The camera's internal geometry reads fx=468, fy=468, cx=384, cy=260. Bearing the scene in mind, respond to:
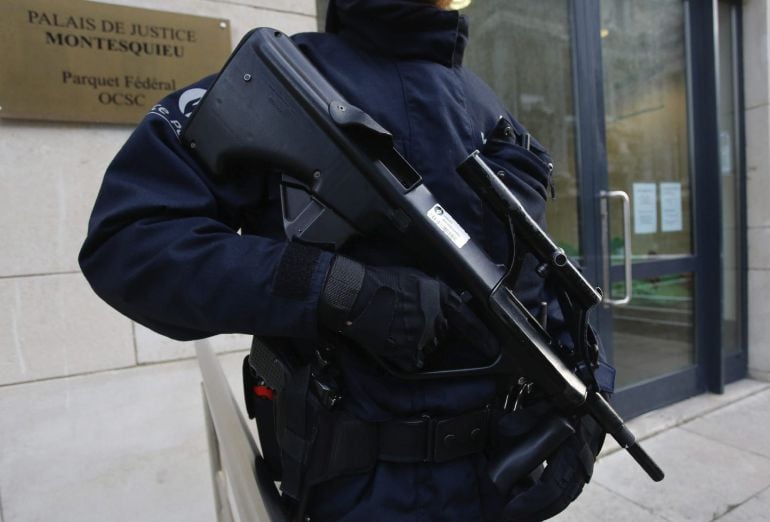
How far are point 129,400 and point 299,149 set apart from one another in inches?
64.0

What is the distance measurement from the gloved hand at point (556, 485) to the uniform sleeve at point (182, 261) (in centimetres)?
51

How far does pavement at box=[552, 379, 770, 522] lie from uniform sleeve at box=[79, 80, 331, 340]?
88.8 inches

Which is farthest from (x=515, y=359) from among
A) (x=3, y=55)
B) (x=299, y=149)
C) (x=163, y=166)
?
(x=3, y=55)

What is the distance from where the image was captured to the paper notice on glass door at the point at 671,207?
3.60 m

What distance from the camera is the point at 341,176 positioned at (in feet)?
Result: 2.75

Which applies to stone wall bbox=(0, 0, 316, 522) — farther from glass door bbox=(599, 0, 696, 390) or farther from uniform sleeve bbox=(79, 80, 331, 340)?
glass door bbox=(599, 0, 696, 390)

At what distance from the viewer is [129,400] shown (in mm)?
1945

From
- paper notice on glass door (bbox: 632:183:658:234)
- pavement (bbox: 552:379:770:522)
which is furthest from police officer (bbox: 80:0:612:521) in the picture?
paper notice on glass door (bbox: 632:183:658:234)

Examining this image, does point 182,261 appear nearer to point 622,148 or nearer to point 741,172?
point 622,148

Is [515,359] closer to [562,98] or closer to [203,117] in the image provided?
[203,117]

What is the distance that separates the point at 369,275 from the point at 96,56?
171cm

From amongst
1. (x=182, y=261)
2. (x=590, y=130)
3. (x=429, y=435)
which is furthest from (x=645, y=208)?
(x=182, y=261)

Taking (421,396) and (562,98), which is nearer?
(421,396)

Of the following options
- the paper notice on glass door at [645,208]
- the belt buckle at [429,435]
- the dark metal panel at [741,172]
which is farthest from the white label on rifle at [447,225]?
the dark metal panel at [741,172]
